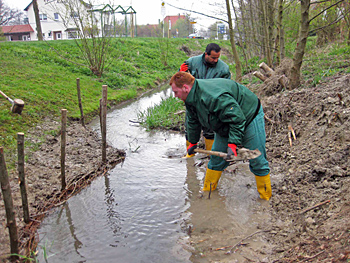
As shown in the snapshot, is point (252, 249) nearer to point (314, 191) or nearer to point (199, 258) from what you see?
point (199, 258)

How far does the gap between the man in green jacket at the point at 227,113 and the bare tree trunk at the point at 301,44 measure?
387cm

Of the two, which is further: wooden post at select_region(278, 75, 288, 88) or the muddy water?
wooden post at select_region(278, 75, 288, 88)

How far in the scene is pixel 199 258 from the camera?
128 inches

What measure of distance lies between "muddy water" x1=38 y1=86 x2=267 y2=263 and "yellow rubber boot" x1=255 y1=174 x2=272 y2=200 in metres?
0.14

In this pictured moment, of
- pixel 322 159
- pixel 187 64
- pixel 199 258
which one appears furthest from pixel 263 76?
pixel 199 258

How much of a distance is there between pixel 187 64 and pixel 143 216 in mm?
2711

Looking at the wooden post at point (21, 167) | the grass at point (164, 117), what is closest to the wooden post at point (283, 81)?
the grass at point (164, 117)

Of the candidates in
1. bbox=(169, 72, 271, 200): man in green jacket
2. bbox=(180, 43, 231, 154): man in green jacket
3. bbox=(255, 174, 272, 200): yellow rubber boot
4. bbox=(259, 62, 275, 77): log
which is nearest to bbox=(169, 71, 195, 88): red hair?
bbox=(169, 72, 271, 200): man in green jacket

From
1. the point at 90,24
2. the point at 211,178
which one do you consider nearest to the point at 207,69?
the point at 211,178

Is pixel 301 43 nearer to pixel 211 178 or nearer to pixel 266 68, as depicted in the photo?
pixel 266 68

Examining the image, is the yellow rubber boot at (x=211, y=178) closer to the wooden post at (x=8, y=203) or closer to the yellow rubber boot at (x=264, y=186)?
the yellow rubber boot at (x=264, y=186)

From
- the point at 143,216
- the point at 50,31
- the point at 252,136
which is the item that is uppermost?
the point at 50,31

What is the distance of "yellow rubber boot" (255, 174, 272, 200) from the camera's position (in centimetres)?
409

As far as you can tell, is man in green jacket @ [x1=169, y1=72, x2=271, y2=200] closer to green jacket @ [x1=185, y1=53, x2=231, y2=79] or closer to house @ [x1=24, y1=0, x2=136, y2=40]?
green jacket @ [x1=185, y1=53, x2=231, y2=79]
